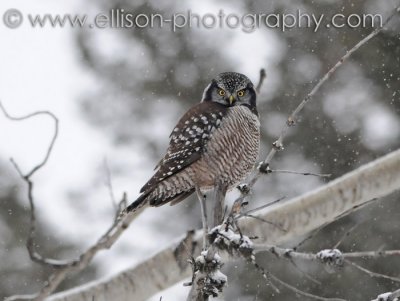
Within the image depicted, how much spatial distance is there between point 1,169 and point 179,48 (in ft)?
8.19

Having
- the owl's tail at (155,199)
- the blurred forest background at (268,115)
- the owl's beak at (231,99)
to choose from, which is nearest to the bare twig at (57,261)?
the owl's tail at (155,199)

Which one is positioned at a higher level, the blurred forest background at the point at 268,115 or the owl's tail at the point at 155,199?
the blurred forest background at the point at 268,115

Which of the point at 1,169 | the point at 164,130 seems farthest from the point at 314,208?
the point at 1,169

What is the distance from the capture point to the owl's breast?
14.5ft

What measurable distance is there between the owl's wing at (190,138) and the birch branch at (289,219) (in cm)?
89

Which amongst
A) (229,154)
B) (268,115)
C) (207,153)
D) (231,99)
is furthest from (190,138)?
(268,115)

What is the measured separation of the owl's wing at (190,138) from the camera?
440 centimetres

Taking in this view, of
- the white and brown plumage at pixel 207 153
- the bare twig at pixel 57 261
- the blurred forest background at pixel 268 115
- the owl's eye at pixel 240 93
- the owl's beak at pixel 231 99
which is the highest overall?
the blurred forest background at pixel 268 115

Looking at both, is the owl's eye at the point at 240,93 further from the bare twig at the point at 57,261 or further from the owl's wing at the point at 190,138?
the bare twig at the point at 57,261

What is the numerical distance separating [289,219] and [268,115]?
3940 millimetres

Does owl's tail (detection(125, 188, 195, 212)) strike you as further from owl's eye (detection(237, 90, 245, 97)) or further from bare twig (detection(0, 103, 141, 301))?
owl's eye (detection(237, 90, 245, 97))

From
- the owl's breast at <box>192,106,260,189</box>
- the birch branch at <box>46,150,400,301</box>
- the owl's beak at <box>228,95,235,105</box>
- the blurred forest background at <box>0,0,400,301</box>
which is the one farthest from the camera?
the blurred forest background at <box>0,0,400,301</box>

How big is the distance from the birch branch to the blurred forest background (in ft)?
9.64

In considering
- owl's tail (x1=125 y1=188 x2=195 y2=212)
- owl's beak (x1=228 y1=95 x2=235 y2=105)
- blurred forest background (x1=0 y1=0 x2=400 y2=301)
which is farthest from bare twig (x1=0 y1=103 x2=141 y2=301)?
blurred forest background (x1=0 y1=0 x2=400 y2=301)
